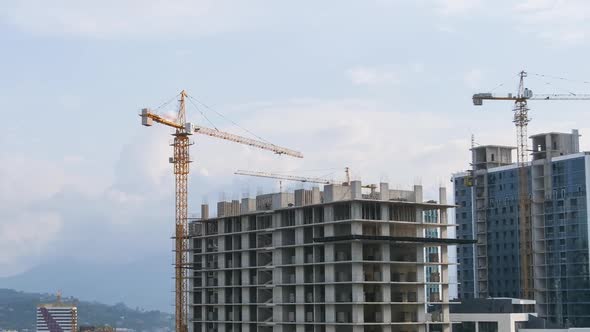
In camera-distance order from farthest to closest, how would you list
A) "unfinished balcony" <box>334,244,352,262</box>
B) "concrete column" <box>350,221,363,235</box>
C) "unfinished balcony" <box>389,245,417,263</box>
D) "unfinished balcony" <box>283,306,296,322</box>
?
"unfinished balcony" <box>283,306,296,322</box> < "unfinished balcony" <box>389,245,417,263</box> < "unfinished balcony" <box>334,244,352,262</box> < "concrete column" <box>350,221,363,235</box>

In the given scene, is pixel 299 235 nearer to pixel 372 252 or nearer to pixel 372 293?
pixel 372 252

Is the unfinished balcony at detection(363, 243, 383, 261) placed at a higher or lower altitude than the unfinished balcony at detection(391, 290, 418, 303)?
higher

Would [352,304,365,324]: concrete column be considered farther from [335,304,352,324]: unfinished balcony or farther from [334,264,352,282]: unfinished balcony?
[334,264,352,282]: unfinished balcony

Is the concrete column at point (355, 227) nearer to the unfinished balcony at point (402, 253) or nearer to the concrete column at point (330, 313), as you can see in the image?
the unfinished balcony at point (402, 253)

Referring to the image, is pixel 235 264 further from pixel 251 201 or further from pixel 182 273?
pixel 182 273

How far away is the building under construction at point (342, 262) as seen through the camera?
135000 millimetres

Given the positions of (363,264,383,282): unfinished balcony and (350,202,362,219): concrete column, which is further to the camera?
(363,264,383,282): unfinished balcony

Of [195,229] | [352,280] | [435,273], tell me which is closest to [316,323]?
[352,280]

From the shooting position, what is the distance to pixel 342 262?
135000 millimetres

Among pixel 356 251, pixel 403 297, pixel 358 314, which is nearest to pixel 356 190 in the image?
pixel 356 251

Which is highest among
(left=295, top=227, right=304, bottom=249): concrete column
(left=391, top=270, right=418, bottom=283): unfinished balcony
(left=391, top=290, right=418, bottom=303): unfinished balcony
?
(left=295, top=227, right=304, bottom=249): concrete column

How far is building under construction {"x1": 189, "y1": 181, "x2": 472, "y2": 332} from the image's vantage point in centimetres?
13500

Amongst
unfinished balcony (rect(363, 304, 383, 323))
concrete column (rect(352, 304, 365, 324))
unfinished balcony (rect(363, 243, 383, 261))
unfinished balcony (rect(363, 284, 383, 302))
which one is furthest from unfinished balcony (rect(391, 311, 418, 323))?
unfinished balcony (rect(363, 243, 383, 261))

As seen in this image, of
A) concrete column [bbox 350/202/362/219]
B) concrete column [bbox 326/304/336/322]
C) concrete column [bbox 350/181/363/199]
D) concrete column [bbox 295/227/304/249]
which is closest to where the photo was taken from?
concrete column [bbox 350/202/362/219]
